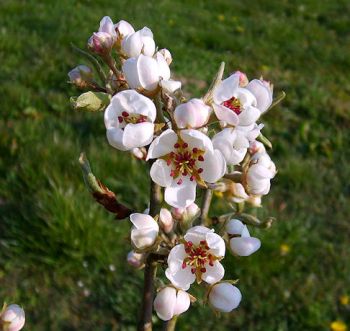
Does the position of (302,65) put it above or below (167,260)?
below

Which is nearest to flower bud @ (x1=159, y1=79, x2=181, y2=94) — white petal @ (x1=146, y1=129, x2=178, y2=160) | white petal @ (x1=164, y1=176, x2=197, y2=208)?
white petal @ (x1=146, y1=129, x2=178, y2=160)

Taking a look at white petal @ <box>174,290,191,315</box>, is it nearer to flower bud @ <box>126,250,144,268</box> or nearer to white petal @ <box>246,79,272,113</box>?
flower bud @ <box>126,250,144,268</box>

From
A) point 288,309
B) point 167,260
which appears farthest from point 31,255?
point 167,260

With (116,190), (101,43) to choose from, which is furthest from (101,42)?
(116,190)

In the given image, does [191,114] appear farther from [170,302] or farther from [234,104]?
[170,302]

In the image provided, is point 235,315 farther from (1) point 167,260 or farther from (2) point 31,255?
(1) point 167,260
